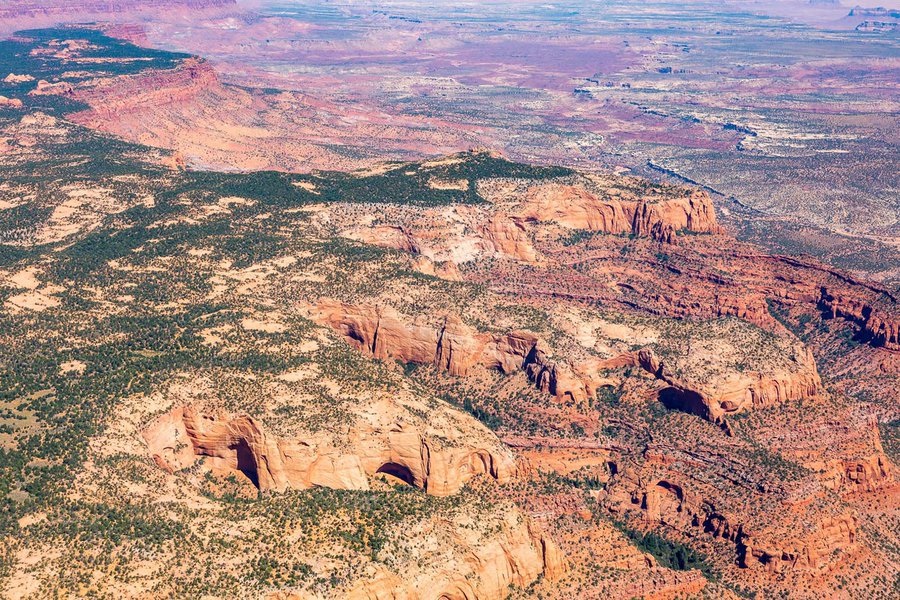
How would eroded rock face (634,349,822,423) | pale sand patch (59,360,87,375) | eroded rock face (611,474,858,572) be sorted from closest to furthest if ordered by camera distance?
eroded rock face (611,474,858,572) < pale sand patch (59,360,87,375) < eroded rock face (634,349,822,423)

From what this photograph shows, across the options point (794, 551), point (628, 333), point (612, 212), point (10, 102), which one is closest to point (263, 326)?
point (628, 333)

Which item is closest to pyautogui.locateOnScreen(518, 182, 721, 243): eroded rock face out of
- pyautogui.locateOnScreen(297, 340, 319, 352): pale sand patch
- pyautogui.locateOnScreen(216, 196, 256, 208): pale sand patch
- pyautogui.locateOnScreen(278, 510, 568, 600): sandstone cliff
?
pyautogui.locateOnScreen(216, 196, 256, 208): pale sand patch

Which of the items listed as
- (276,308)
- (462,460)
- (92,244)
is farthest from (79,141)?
(462,460)

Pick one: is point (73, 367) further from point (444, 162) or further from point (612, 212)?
point (444, 162)

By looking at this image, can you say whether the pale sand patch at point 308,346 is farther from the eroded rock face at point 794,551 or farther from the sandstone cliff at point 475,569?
the eroded rock face at point 794,551

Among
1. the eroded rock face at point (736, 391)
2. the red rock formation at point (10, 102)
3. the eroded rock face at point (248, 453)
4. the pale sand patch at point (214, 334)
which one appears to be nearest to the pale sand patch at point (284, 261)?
the pale sand patch at point (214, 334)

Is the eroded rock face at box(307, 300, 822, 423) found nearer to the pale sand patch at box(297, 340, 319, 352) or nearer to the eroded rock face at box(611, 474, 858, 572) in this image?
the pale sand patch at box(297, 340, 319, 352)
